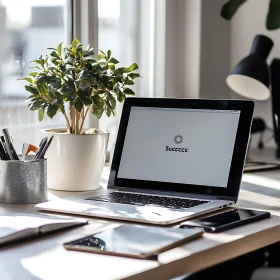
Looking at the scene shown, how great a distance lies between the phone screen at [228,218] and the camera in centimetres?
117

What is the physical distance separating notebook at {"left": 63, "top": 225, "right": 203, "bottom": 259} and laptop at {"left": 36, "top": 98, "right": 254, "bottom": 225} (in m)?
0.24

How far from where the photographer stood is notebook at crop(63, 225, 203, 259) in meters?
0.97

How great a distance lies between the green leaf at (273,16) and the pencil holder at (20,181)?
33.0 inches

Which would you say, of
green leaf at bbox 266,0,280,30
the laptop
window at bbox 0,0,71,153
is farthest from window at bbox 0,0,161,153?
green leaf at bbox 266,0,280,30

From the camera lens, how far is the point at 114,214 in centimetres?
125

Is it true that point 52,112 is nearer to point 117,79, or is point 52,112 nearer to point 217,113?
point 117,79

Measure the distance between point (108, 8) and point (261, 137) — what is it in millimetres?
777

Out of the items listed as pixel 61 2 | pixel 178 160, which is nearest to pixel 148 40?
pixel 61 2

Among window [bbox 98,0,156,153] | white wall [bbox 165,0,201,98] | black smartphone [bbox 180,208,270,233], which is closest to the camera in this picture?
black smartphone [bbox 180,208,270,233]

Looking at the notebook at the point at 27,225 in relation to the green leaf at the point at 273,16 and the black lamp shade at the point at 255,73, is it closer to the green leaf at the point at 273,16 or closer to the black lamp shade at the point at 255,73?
the green leaf at the point at 273,16

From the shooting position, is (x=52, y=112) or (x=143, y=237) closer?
(x=143, y=237)

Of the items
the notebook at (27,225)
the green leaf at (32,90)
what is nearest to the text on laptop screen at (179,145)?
the green leaf at (32,90)

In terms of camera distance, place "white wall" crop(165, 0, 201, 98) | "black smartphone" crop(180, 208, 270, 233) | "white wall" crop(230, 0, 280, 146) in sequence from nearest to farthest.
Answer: "black smartphone" crop(180, 208, 270, 233) → "white wall" crop(165, 0, 201, 98) → "white wall" crop(230, 0, 280, 146)

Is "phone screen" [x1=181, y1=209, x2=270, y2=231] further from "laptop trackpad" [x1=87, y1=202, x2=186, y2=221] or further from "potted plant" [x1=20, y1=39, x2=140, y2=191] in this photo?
"potted plant" [x1=20, y1=39, x2=140, y2=191]
